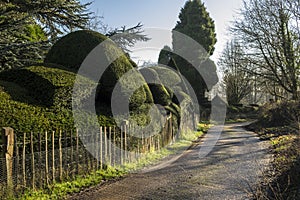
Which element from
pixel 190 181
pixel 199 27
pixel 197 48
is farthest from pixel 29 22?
pixel 199 27

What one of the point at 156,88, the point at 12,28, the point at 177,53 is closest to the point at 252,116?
the point at 177,53

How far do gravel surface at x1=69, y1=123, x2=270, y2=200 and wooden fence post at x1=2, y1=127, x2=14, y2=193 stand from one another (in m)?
1.22

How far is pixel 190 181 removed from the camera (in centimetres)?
680

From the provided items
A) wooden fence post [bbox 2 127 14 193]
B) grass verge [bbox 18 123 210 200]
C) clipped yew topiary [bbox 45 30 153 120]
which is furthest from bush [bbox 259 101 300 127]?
wooden fence post [bbox 2 127 14 193]

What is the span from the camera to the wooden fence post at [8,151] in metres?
4.90

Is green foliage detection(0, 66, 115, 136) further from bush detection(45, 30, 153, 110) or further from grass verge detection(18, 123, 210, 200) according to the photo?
grass verge detection(18, 123, 210, 200)

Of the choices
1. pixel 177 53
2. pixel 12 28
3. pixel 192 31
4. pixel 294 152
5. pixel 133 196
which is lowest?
pixel 133 196

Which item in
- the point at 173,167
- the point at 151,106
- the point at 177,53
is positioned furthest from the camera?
the point at 177,53

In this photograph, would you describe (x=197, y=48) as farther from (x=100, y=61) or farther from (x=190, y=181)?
(x=190, y=181)

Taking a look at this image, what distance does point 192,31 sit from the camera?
36.5m

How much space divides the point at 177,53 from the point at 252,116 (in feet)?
40.9

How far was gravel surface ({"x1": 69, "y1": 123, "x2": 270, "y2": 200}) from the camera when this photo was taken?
5.74 m

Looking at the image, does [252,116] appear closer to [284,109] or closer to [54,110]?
[284,109]

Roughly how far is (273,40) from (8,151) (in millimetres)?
18170
